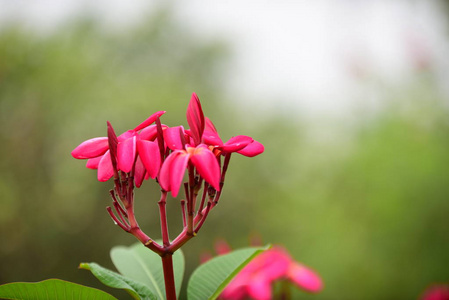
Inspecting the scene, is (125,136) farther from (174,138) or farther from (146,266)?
(146,266)

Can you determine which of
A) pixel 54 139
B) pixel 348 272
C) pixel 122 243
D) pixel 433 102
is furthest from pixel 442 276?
pixel 54 139

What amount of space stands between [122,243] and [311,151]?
7.56ft

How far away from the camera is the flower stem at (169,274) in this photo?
595 mm

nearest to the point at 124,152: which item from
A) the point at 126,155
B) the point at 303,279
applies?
the point at 126,155

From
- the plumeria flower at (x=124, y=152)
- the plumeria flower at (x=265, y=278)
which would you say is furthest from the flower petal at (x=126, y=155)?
the plumeria flower at (x=265, y=278)

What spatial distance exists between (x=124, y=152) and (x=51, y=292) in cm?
20

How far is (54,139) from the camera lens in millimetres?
3297

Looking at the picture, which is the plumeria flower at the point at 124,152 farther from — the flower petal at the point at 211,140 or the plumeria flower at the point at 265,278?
the plumeria flower at the point at 265,278

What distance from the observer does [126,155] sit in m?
0.57

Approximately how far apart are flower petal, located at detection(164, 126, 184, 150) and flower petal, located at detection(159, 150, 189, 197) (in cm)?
4

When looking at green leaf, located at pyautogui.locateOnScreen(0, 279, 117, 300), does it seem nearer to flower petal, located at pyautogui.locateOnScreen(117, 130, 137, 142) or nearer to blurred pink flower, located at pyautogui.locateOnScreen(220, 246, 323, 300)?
flower petal, located at pyautogui.locateOnScreen(117, 130, 137, 142)

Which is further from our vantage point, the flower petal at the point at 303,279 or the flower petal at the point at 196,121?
the flower petal at the point at 303,279

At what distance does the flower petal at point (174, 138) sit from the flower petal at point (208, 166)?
1.6 inches

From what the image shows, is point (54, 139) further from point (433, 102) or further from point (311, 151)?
point (433, 102)
